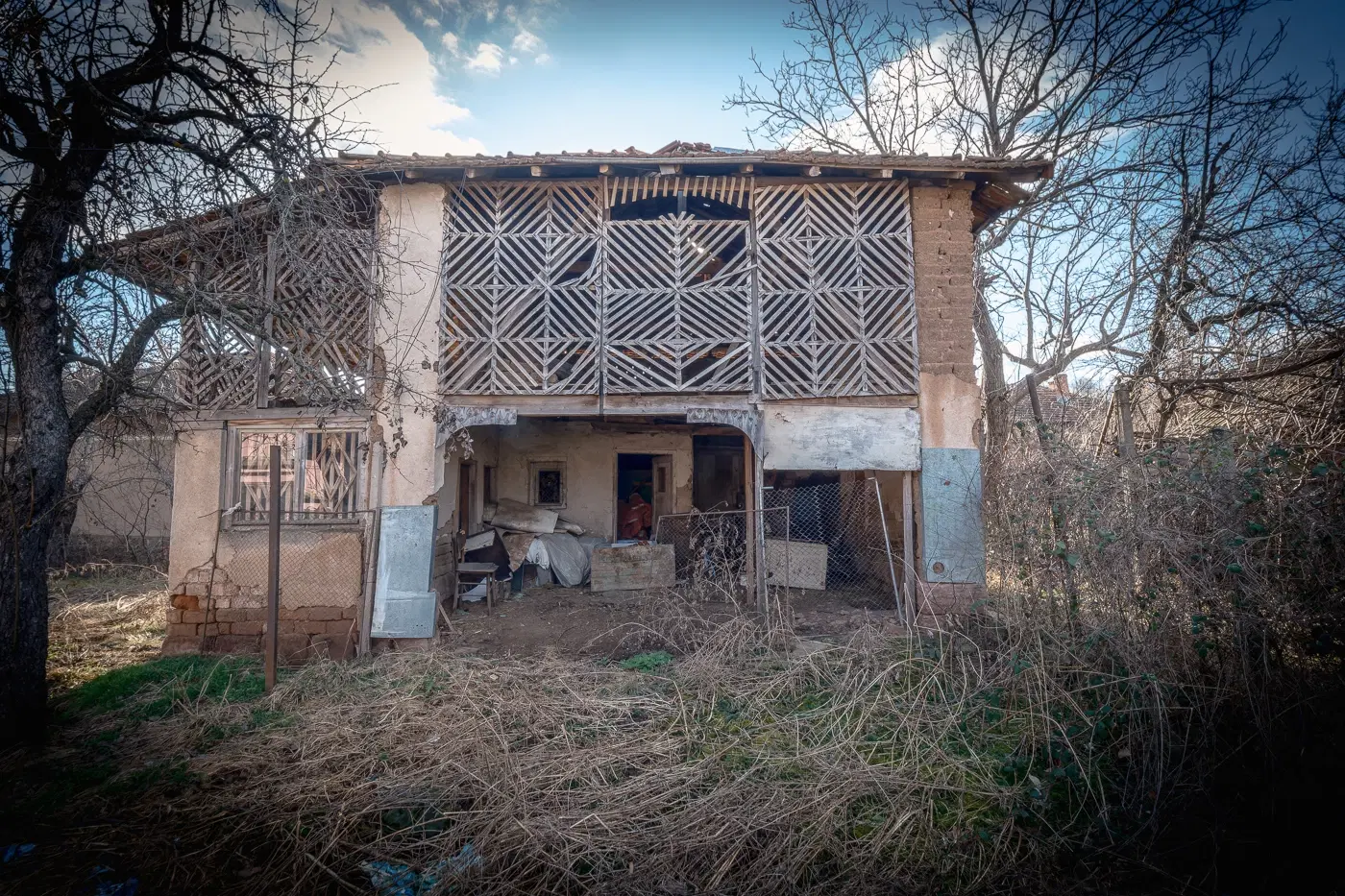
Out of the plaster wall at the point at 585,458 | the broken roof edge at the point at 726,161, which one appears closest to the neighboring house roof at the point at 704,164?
the broken roof edge at the point at 726,161

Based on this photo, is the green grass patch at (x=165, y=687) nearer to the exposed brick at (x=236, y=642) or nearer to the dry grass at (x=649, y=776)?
the dry grass at (x=649, y=776)

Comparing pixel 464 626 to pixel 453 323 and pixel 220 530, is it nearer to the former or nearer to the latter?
pixel 220 530

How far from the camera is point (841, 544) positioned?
38.2 ft

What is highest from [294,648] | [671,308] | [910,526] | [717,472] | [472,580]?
[671,308]

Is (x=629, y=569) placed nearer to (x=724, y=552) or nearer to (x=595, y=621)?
(x=724, y=552)

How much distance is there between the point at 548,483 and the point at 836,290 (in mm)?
7064

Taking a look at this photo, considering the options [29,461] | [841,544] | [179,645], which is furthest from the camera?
[841,544]

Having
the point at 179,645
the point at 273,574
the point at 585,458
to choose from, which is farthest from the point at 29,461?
the point at 585,458

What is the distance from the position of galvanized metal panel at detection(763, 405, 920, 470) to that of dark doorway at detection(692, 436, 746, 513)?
5.60 meters

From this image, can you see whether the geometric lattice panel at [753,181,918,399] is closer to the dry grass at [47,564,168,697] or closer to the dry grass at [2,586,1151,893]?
the dry grass at [2,586,1151,893]

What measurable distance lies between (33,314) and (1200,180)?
13073 mm

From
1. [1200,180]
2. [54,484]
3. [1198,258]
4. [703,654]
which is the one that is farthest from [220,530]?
[1200,180]

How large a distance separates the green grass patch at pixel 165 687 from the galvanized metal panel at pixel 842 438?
6.51m

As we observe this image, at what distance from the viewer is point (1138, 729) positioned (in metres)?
4.27
